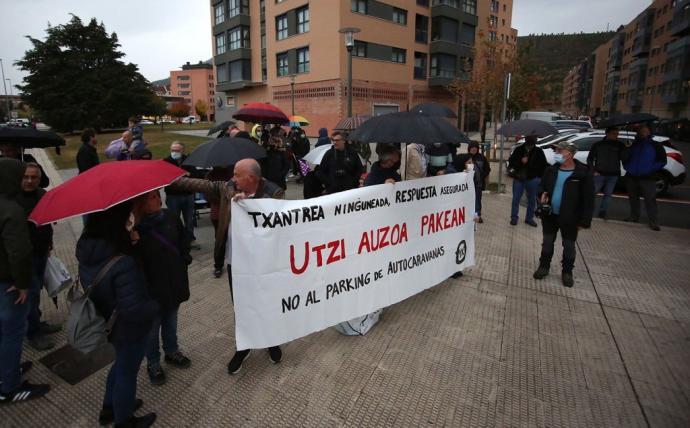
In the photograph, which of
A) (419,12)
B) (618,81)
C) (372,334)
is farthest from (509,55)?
(618,81)

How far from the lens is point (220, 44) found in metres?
44.5

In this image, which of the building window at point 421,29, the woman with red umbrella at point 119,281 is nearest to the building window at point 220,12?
the building window at point 421,29

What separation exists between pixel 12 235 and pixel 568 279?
5.82 metres

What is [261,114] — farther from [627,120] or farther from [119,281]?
[627,120]

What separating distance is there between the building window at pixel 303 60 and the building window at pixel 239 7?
1029cm

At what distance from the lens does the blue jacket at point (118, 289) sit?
87.9 inches

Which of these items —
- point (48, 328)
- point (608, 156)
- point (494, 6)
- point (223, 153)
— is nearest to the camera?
point (48, 328)

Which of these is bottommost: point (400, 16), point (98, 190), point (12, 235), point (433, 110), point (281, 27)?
point (12, 235)

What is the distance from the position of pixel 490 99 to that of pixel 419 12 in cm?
2104

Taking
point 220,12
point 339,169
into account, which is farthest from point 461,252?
point 220,12

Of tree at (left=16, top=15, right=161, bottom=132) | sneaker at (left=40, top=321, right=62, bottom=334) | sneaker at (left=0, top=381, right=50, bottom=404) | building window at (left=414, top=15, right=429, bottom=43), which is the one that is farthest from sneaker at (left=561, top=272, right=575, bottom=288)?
tree at (left=16, top=15, right=161, bottom=132)

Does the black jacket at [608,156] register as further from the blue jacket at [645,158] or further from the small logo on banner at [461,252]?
the small logo on banner at [461,252]

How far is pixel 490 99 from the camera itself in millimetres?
20734

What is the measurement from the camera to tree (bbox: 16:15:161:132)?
41750mm
